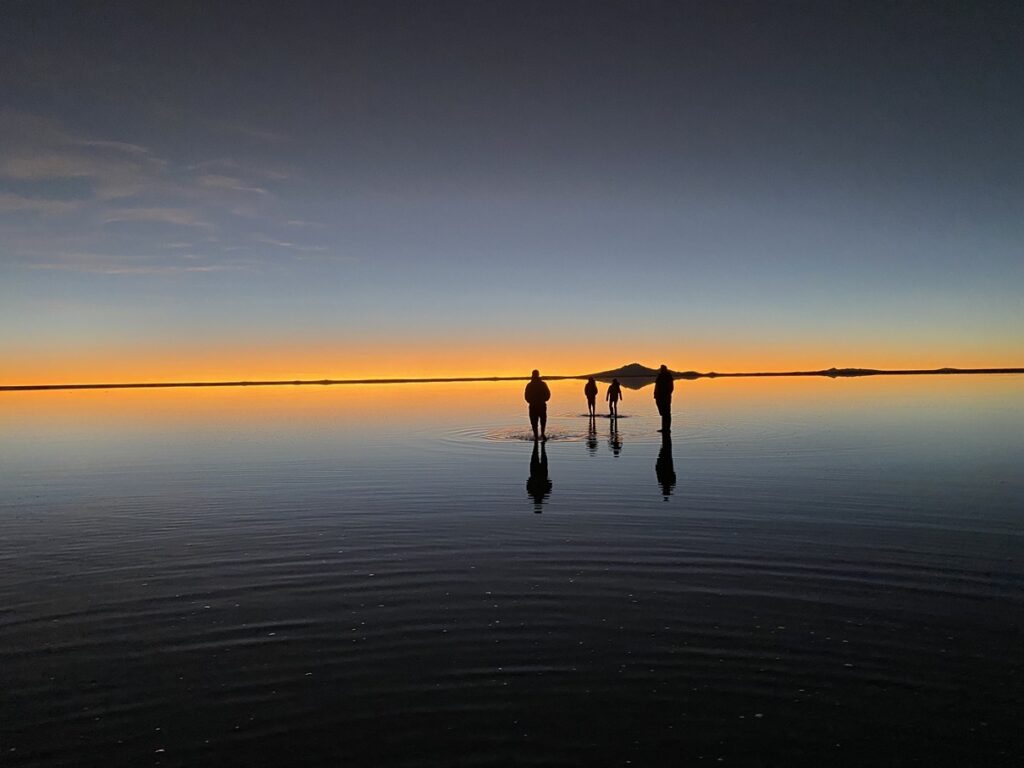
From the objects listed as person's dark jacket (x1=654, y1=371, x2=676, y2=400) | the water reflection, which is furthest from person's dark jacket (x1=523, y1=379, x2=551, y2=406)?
person's dark jacket (x1=654, y1=371, x2=676, y2=400)

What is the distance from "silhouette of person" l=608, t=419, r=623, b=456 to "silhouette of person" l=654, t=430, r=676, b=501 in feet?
5.62

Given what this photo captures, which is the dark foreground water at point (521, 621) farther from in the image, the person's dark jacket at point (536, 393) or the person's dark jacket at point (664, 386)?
the person's dark jacket at point (664, 386)

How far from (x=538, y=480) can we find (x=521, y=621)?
526 inches

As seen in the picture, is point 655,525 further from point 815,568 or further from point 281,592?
point 281,592

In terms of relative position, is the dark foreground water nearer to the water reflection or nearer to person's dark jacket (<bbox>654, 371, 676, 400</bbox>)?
the water reflection

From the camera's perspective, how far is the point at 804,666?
8562mm

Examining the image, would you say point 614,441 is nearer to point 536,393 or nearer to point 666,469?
point 536,393

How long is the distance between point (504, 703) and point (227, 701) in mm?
2849

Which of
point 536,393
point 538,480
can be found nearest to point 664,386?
point 536,393

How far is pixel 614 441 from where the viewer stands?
35625 millimetres

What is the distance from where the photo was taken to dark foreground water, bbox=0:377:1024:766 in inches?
277

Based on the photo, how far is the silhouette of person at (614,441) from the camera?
31.3 m

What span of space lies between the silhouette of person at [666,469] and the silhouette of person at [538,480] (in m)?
3.22

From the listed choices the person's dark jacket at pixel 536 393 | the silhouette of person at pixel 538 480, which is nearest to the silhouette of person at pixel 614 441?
the silhouette of person at pixel 538 480
